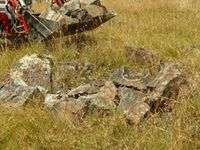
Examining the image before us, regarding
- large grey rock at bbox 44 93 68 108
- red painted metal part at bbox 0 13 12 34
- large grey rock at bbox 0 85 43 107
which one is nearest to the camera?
large grey rock at bbox 44 93 68 108

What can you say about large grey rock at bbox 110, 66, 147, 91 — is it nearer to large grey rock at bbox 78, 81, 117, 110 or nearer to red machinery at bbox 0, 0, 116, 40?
large grey rock at bbox 78, 81, 117, 110

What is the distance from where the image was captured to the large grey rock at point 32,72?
6605 mm

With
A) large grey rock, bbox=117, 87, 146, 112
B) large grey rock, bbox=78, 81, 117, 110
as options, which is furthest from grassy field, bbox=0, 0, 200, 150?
large grey rock, bbox=117, 87, 146, 112

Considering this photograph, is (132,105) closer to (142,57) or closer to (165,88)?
(165,88)

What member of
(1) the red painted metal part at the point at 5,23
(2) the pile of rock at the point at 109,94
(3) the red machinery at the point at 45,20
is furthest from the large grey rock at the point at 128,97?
(1) the red painted metal part at the point at 5,23

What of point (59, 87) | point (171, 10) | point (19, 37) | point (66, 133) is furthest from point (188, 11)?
point (66, 133)

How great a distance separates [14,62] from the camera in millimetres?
7551

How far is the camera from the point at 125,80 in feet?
19.6

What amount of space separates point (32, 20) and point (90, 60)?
4.40 ft

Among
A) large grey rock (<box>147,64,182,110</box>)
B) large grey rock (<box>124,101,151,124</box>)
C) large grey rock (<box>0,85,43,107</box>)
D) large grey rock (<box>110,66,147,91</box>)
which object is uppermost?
large grey rock (<box>147,64,182,110</box>)

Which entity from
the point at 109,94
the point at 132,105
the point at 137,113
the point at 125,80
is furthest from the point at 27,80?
the point at 137,113

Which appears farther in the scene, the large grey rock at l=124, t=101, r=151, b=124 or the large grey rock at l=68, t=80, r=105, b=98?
the large grey rock at l=68, t=80, r=105, b=98

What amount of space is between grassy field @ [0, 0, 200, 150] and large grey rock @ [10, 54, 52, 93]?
35 cm

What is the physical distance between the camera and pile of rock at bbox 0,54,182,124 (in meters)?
5.14
